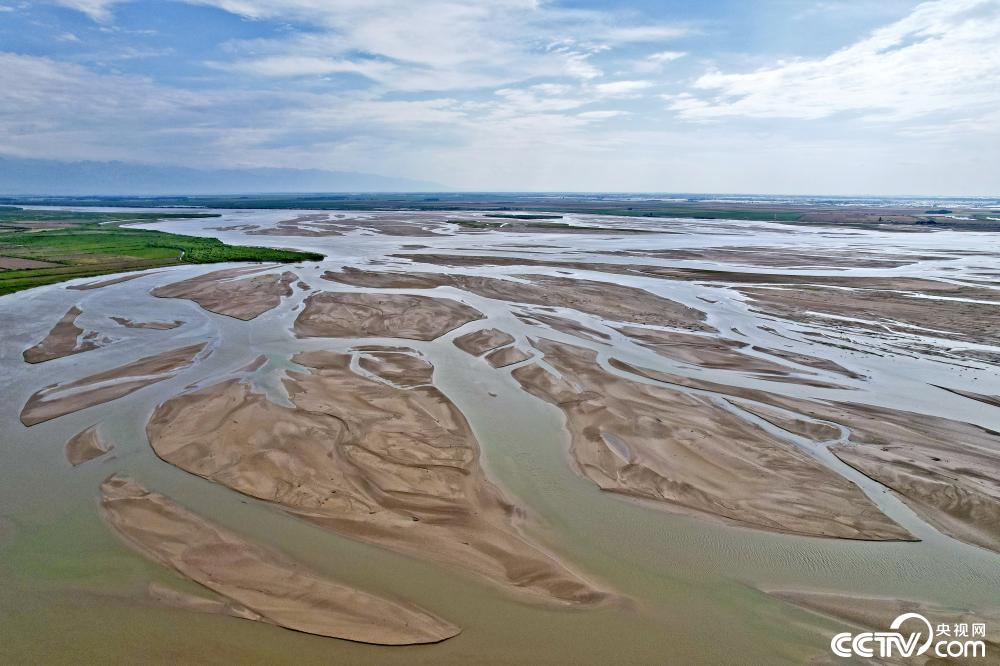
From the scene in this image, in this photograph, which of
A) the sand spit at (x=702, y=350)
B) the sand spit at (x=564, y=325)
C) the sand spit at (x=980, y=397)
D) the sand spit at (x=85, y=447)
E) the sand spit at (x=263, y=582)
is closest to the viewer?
the sand spit at (x=263, y=582)

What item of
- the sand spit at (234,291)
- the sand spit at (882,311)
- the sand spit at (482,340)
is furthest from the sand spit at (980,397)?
the sand spit at (234,291)

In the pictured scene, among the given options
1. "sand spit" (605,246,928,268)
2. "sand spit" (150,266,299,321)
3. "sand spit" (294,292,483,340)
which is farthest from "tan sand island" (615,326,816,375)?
"sand spit" (605,246,928,268)

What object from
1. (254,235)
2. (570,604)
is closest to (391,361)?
(570,604)

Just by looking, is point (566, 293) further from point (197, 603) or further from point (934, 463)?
point (197, 603)

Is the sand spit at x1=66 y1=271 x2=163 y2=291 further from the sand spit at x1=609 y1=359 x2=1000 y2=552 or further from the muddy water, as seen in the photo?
the sand spit at x1=609 y1=359 x2=1000 y2=552

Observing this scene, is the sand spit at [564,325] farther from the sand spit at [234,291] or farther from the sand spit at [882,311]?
the sand spit at [234,291]

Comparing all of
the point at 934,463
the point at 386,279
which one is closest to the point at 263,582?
the point at 934,463

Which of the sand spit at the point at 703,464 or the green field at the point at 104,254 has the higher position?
the green field at the point at 104,254
